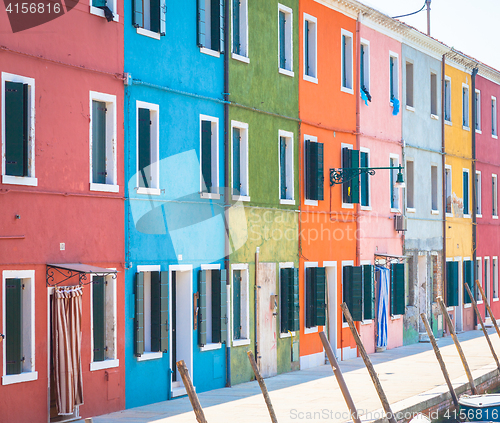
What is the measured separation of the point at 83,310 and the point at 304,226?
8797mm

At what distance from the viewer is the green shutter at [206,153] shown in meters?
18.6

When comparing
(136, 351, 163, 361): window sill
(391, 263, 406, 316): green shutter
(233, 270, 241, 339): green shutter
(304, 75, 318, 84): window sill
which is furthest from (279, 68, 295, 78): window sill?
(136, 351, 163, 361): window sill

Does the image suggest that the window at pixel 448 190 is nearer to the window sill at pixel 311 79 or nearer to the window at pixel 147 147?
the window sill at pixel 311 79

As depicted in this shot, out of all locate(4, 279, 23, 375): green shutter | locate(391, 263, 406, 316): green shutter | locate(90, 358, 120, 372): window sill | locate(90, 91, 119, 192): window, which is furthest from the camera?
locate(391, 263, 406, 316): green shutter

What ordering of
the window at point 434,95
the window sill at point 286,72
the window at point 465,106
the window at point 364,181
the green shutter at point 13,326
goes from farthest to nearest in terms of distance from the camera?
1. the window at point 465,106
2. the window at point 434,95
3. the window at point 364,181
4. the window sill at point 286,72
5. the green shutter at point 13,326

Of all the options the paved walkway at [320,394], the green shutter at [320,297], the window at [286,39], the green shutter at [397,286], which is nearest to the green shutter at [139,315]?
the paved walkway at [320,394]

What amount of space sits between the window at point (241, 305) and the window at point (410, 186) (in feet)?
36.6

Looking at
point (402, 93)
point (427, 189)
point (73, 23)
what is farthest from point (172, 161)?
point (427, 189)

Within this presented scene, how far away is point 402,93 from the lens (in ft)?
93.3

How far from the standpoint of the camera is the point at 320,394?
17750 millimetres

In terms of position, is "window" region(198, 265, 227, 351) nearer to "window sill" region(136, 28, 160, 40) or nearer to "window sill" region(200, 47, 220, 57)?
"window sill" region(200, 47, 220, 57)

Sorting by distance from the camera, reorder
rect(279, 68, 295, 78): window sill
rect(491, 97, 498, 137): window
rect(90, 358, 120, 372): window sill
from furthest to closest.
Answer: rect(491, 97, 498, 137): window, rect(279, 68, 295, 78): window sill, rect(90, 358, 120, 372): window sill

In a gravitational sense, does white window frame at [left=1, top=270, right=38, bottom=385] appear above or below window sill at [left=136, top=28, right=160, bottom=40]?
below

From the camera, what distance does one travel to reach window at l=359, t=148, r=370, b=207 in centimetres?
2558
